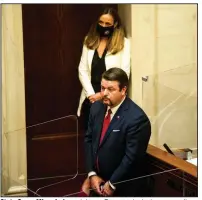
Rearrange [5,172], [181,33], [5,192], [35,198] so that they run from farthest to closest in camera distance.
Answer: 1. [181,33]
2. [5,172]
3. [5,192]
4. [35,198]

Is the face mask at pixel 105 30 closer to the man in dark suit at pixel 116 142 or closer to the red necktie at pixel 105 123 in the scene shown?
the man in dark suit at pixel 116 142

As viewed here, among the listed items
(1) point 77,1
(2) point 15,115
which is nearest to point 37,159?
(2) point 15,115

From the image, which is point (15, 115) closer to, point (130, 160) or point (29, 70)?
point (29, 70)

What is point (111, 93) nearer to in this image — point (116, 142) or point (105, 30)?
point (116, 142)

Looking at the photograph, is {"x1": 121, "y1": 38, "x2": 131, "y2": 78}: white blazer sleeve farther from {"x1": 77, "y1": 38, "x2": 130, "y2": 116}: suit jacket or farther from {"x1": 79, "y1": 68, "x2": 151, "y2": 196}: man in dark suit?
{"x1": 79, "y1": 68, "x2": 151, "y2": 196}: man in dark suit

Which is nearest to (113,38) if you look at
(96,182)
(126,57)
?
(126,57)

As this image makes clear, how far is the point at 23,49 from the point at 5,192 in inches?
41.3

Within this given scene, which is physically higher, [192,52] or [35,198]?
[192,52]

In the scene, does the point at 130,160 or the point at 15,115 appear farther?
the point at 15,115

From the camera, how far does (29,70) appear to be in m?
2.96

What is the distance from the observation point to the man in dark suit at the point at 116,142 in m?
2.20

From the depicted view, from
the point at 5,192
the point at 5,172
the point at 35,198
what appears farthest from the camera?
the point at 5,172

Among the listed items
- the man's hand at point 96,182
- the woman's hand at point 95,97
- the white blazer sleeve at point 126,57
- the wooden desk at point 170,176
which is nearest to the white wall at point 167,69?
the white blazer sleeve at point 126,57

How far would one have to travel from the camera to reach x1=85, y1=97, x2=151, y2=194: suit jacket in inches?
87.0
